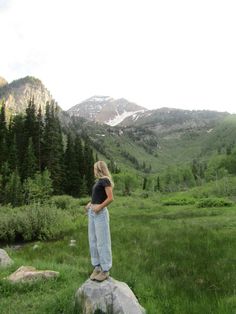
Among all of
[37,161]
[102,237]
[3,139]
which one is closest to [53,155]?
[37,161]

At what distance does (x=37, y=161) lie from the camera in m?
82.5

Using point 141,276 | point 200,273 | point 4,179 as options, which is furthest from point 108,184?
point 4,179

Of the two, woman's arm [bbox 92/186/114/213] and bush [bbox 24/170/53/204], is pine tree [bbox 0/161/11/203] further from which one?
woman's arm [bbox 92/186/114/213]

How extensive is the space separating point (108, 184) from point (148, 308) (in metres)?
3.22

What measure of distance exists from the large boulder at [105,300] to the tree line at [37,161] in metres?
59.1

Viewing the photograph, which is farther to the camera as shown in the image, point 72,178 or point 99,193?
point 72,178

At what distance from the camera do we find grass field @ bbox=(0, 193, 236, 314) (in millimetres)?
10430

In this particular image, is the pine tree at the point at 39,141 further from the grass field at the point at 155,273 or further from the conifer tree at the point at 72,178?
the grass field at the point at 155,273

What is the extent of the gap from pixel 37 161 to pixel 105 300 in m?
74.9

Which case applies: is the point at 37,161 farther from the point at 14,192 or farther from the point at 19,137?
the point at 14,192

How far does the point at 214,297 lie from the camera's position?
11.5 metres

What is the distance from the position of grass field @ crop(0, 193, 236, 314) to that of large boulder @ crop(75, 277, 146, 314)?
40 centimetres

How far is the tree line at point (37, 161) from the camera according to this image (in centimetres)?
7000

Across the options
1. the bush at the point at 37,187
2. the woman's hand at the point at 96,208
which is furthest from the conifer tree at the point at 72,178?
the woman's hand at the point at 96,208
